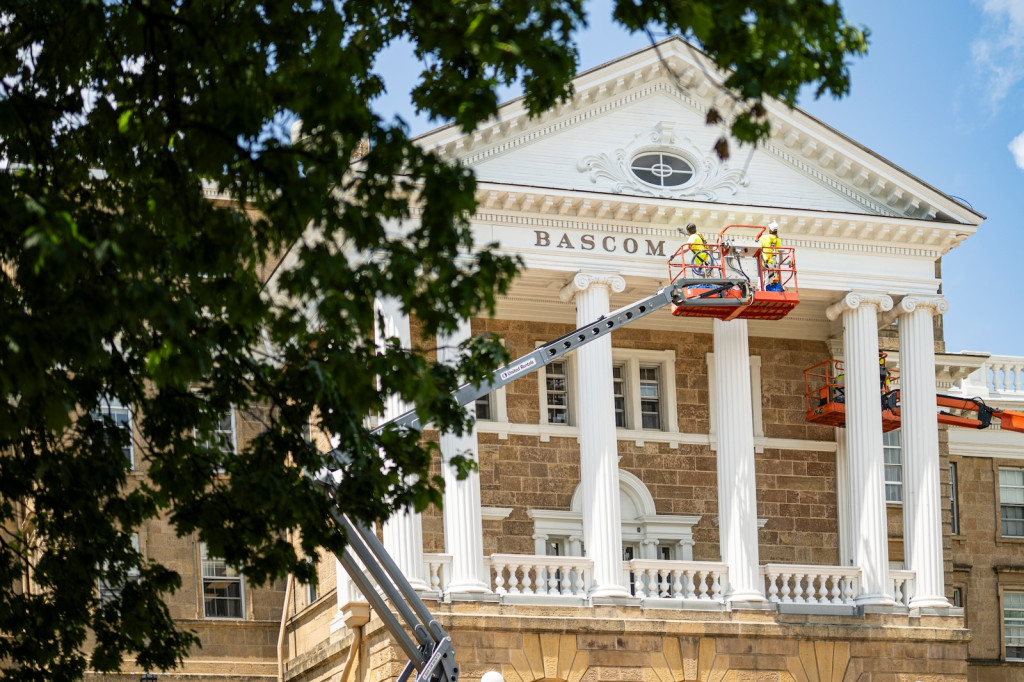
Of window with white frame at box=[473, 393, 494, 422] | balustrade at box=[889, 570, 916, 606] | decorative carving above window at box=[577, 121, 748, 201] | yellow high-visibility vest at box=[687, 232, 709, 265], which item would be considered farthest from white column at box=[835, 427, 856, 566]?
window with white frame at box=[473, 393, 494, 422]

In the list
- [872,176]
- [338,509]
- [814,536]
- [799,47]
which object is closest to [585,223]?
[872,176]

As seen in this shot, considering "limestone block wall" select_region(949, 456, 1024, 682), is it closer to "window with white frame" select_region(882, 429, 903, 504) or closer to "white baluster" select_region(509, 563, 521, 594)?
"window with white frame" select_region(882, 429, 903, 504)

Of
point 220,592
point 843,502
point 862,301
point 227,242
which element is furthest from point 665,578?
point 227,242

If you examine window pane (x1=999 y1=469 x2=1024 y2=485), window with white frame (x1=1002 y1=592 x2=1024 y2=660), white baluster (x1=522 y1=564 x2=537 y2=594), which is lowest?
window with white frame (x1=1002 y1=592 x2=1024 y2=660)

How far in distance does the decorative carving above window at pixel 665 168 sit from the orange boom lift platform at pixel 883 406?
4.78m

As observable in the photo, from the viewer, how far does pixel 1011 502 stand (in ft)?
144

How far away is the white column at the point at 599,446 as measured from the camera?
32.7 meters

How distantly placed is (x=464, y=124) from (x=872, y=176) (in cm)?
2333

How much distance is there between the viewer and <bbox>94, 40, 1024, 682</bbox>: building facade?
32438mm

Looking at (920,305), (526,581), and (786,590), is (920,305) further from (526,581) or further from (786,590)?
(526,581)

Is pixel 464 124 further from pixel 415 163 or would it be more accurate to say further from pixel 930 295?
pixel 930 295

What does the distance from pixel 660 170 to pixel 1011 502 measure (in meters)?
14.7

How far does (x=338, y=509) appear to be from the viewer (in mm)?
16188

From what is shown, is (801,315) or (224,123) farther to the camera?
(801,315)
